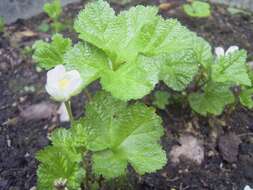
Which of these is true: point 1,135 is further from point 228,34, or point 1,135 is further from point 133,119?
point 228,34

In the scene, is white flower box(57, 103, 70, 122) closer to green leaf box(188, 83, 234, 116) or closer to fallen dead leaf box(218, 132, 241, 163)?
green leaf box(188, 83, 234, 116)

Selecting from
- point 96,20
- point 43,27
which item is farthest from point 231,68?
point 43,27

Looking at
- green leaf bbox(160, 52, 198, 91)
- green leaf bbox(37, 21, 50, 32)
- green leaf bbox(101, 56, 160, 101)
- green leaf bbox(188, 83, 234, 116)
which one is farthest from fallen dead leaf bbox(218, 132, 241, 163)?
green leaf bbox(37, 21, 50, 32)

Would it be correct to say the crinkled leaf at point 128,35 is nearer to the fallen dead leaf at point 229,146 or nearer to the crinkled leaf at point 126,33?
the crinkled leaf at point 126,33

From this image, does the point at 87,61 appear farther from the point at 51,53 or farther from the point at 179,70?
the point at 179,70

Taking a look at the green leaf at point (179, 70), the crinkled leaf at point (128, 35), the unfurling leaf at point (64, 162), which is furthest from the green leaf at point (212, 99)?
the unfurling leaf at point (64, 162)

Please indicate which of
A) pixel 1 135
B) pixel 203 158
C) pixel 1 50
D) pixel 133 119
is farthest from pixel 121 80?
pixel 1 50
